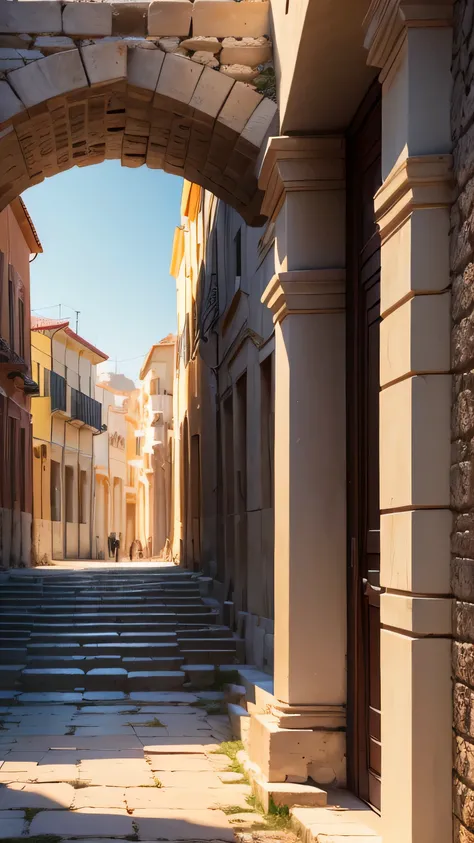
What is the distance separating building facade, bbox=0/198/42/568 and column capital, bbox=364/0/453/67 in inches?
518

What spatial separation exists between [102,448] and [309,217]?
1420 inches

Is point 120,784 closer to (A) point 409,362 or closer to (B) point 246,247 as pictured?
(A) point 409,362

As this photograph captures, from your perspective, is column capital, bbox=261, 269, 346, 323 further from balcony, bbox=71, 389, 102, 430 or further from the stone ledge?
balcony, bbox=71, 389, 102, 430

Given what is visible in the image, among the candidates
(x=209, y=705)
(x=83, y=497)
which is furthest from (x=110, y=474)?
(x=209, y=705)

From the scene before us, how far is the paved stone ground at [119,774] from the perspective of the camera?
5488 millimetres

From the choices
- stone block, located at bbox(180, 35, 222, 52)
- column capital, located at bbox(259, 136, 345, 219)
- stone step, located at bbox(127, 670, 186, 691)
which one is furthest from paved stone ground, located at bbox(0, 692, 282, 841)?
stone block, located at bbox(180, 35, 222, 52)

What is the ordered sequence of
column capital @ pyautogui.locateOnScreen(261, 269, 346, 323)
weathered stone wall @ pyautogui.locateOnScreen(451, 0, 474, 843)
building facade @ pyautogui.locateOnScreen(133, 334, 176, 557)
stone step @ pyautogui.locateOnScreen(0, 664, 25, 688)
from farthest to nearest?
1. building facade @ pyautogui.locateOnScreen(133, 334, 176, 557)
2. stone step @ pyautogui.locateOnScreen(0, 664, 25, 688)
3. column capital @ pyautogui.locateOnScreen(261, 269, 346, 323)
4. weathered stone wall @ pyautogui.locateOnScreen(451, 0, 474, 843)

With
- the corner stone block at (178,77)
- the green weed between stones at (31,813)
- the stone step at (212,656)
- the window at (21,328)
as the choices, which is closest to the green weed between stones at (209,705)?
the stone step at (212,656)

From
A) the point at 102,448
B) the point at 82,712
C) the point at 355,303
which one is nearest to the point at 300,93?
the point at 355,303

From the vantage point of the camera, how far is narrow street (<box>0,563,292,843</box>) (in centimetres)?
573

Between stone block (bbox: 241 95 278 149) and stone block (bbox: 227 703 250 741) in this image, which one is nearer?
stone block (bbox: 227 703 250 741)

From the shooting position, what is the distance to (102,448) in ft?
136

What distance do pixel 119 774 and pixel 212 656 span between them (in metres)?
4.41

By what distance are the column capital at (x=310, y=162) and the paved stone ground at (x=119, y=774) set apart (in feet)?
11.8
